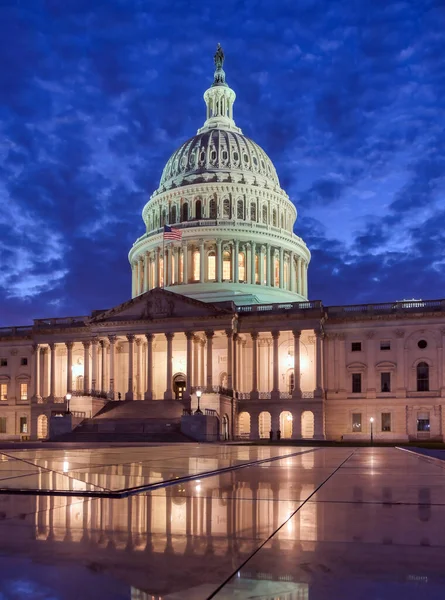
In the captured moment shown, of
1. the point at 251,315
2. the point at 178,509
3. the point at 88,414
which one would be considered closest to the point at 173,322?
the point at 251,315

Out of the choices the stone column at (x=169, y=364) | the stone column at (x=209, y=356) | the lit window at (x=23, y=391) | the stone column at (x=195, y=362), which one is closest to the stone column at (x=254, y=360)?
the stone column at (x=209, y=356)

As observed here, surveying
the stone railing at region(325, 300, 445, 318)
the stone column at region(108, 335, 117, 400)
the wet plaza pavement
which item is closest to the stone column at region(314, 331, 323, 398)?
the stone railing at region(325, 300, 445, 318)

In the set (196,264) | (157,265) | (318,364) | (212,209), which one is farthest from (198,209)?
(318,364)

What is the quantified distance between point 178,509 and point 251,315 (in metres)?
82.6

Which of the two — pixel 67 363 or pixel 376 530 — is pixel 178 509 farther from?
pixel 67 363

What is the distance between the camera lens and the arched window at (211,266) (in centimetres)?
11212

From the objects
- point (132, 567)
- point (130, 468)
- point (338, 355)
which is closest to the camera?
point (132, 567)

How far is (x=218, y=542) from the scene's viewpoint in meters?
7.06

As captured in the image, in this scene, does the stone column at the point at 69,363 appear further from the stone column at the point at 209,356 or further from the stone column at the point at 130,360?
the stone column at the point at 209,356

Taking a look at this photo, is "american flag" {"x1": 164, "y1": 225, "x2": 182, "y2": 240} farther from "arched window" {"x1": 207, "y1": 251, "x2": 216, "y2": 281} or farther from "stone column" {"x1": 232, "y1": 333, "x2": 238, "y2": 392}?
"stone column" {"x1": 232, "y1": 333, "x2": 238, "y2": 392}

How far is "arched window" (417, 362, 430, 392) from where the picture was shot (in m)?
88.2

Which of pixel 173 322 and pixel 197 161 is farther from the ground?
pixel 197 161

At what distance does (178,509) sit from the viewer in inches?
375

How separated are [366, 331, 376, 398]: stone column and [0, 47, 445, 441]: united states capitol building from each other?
0.41ft
